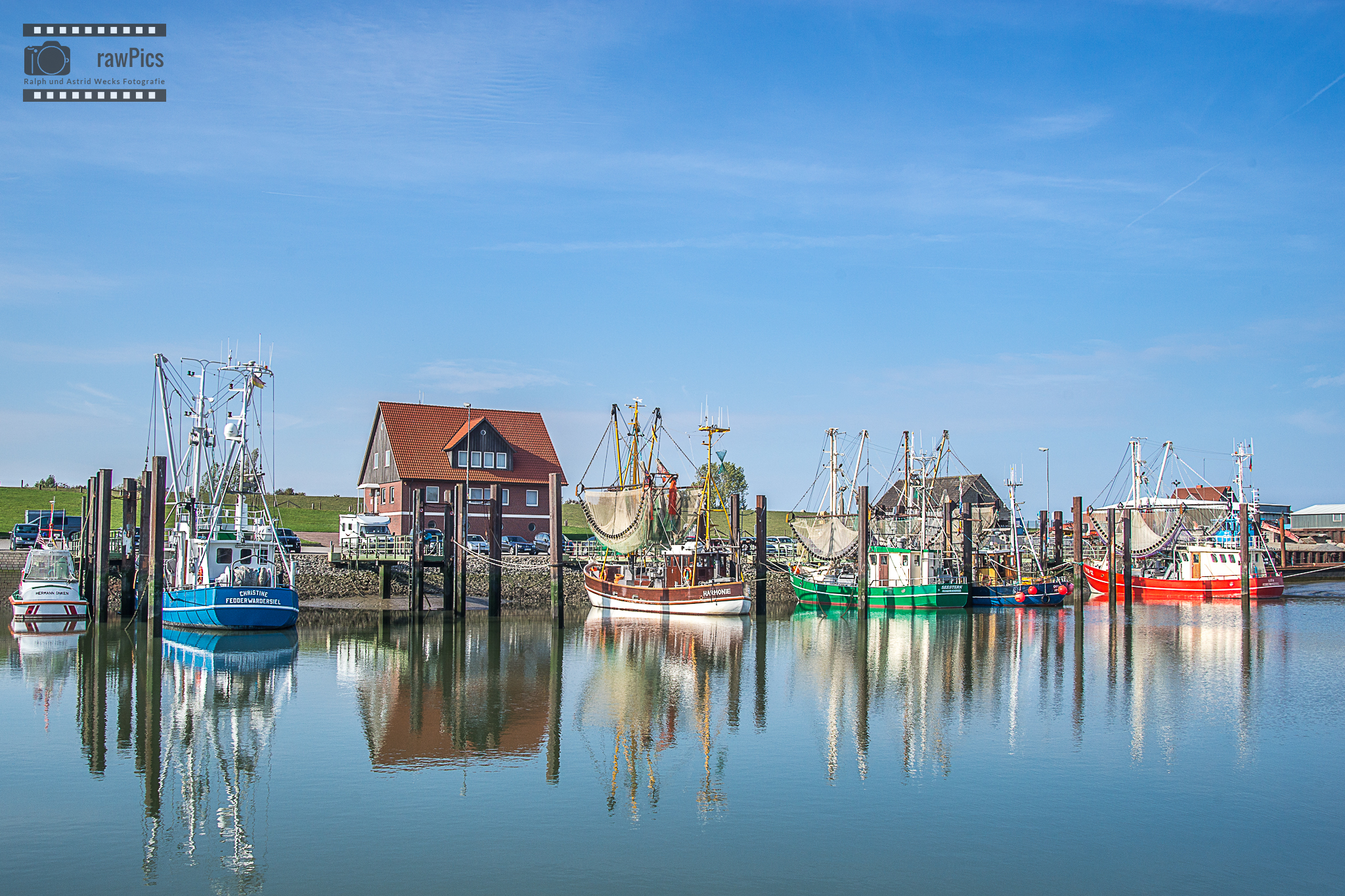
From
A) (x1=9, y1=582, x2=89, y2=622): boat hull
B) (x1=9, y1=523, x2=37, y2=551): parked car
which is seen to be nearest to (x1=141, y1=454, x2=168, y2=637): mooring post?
(x1=9, y1=582, x2=89, y2=622): boat hull

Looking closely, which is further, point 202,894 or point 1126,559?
point 1126,559

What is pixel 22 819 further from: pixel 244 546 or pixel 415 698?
pixel 244 546

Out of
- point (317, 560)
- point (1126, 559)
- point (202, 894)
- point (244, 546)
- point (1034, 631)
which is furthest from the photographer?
point (1126, 559)

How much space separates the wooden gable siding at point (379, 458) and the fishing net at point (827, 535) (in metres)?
26.2

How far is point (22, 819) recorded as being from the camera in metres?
17.7

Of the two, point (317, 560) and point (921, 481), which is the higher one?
point (921, 481)

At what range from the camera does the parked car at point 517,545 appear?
2514 inches

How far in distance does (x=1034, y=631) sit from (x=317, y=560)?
34.4 meters

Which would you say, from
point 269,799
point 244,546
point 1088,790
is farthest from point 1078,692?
point 244,546

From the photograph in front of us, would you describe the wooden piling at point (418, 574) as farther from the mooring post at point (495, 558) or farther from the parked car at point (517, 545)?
the parked car at point (517, 545)

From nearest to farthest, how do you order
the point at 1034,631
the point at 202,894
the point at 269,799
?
the point at 202,894
the point at 269,799
the point at 1034,631

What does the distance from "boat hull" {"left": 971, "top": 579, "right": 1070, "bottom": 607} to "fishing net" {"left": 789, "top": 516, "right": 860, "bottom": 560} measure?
25.4 feet

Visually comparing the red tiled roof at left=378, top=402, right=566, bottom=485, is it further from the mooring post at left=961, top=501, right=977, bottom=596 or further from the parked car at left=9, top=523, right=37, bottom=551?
the mooring post at left=961, top=501, right=977, bottom=596

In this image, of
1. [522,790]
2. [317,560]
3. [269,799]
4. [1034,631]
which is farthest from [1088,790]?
[317,560]
